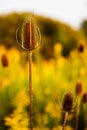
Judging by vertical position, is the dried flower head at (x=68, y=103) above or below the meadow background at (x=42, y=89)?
above

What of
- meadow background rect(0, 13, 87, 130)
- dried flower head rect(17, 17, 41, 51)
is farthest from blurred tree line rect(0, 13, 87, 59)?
dried flower head rect(17, 17, 41, 51)

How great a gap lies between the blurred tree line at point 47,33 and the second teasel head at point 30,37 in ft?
22.3

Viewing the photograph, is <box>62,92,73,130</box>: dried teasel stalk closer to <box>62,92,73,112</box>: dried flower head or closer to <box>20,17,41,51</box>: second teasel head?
<box>62,92,73,112</box>: dried flower head

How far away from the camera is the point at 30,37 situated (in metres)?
2.20

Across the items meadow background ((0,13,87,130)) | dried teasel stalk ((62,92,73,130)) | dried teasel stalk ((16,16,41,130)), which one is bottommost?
meadow background ((0,13,87,130))

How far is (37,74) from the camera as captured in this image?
18.5ft

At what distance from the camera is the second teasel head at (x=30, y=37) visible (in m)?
2.19

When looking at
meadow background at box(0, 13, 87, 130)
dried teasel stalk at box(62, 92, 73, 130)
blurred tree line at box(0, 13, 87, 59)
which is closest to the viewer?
dried teasel stalk at box(62, 92, 73, 130)

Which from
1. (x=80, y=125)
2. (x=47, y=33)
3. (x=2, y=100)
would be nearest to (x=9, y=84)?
(x=2, y=100)

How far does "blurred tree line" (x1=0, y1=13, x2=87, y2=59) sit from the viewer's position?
30.6 ft

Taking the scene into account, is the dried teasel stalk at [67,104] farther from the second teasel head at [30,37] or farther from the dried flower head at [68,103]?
the second teasel head at [30,37]

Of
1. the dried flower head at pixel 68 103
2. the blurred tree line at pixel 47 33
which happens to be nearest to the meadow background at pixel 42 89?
the dried flower head at pixel 68 103

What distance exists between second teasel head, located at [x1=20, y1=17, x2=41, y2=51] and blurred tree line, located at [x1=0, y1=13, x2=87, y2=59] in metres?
6.78

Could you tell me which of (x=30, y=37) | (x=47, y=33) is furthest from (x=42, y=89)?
(x=47, y=33)
